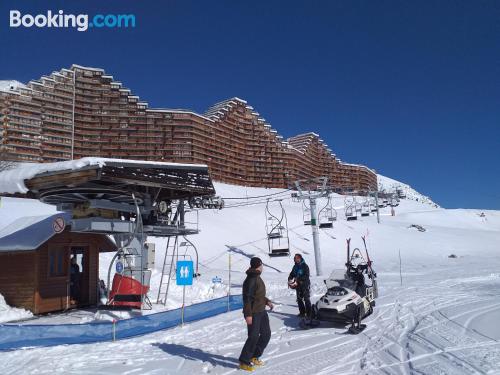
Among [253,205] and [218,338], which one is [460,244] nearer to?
[253,205]

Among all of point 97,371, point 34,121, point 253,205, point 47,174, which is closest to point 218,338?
point 97,371

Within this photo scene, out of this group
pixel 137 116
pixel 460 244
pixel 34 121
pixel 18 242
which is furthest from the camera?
pixel 137 116

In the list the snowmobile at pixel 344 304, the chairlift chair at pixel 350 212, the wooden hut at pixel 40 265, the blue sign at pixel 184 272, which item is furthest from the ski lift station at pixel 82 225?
the chairlift chair at pixel 350 212

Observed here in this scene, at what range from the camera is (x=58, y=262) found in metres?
14.3

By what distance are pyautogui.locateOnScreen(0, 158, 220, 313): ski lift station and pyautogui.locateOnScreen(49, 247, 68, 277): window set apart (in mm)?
15

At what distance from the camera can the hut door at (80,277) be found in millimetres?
14903

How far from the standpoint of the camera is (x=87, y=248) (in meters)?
15.6

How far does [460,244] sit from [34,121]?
190 feet

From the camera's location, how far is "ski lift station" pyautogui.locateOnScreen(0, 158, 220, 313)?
37.7ft

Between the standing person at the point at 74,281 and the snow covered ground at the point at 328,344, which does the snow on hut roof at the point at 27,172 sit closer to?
the snow covered ground at the point at 328,344

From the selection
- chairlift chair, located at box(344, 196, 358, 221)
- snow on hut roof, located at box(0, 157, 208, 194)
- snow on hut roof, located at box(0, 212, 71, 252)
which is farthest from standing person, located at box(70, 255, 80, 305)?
chairlift chair, located at box(344, 196, 358, 221)

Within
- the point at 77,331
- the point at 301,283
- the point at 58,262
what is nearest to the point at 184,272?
the point at 301,283

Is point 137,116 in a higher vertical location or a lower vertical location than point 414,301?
higher

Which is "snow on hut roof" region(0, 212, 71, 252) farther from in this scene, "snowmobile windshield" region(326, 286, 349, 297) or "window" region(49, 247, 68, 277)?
"snowmobile windshield" region(326, 286, 349, 297)
